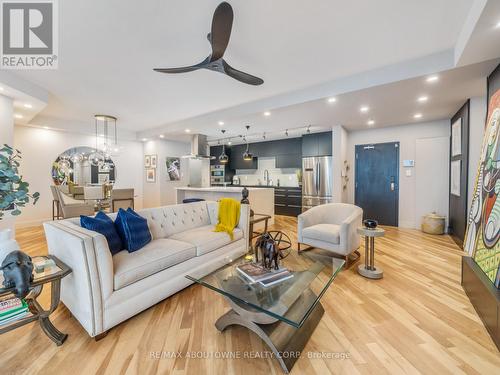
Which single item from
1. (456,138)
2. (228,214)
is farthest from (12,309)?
(456,138)

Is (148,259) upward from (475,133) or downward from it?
downward

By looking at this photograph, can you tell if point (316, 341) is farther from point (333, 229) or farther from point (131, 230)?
point (131, 230)

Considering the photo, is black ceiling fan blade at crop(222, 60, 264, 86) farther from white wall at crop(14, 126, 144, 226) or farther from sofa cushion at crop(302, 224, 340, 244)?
white wall at crop(14, 126, 144, 226)

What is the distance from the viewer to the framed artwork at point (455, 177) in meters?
3.85

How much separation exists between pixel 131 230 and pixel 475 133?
16.4 ft

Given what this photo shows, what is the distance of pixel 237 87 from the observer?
3482 mm

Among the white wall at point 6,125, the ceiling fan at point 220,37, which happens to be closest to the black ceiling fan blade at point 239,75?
the ceiling fan at point 220,37

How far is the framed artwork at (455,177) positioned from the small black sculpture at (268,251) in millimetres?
4099

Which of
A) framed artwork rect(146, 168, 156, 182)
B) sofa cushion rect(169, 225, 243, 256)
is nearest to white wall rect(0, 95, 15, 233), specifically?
sofa cushion rect(169, 225, 243, 256)

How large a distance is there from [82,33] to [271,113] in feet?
9.72

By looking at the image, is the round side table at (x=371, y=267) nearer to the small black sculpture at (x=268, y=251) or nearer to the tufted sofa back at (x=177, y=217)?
the small black sculpture at (x=268, y=251)

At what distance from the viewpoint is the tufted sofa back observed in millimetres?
2631

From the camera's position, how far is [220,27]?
5.64 feet

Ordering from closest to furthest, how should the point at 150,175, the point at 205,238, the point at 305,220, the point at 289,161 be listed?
the point at 205,238, the point at 305,220, the point at 289,161, the point at 150,175
